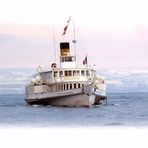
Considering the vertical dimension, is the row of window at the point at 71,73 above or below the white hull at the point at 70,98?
above

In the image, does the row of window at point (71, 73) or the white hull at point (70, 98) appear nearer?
the white hull at point (70, 98)

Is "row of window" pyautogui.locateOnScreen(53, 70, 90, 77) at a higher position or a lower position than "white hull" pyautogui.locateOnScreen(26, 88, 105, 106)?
higher

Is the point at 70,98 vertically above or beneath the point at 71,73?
beneath

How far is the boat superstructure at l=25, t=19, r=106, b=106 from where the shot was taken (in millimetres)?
63594

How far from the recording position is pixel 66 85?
65938 mm

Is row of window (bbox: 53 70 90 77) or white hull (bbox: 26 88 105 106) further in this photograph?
row of window (bbox: 53 70 90 77)

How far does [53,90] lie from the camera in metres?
67.2

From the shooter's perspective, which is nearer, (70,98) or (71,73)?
(70,98)

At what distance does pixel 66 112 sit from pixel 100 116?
4828 millimetres

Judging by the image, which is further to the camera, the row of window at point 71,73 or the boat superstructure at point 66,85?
the row of window at point 71,73

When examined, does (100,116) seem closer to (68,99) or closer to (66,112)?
(66,112)

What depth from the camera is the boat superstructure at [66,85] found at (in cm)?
6359
